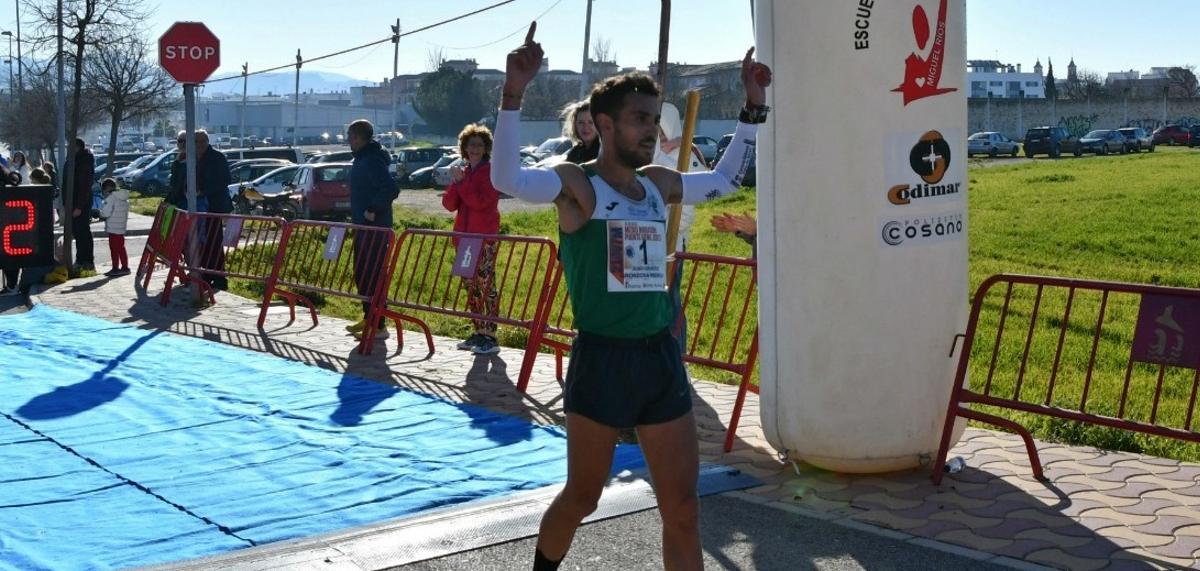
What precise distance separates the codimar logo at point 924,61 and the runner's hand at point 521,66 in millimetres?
2647

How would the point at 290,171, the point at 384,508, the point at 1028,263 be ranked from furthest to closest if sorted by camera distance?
the point at 290,171
the point at 1028,263
the point at 384,508

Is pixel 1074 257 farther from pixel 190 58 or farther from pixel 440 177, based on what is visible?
pixel 440 177

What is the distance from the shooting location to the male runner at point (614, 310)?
4238 mm

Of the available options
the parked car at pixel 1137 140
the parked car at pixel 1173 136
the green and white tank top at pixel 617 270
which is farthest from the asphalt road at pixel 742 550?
the parked car at pixel 1173 136

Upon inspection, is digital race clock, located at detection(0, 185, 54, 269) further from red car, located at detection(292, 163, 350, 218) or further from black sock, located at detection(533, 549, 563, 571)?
red car, located at detection(292, 163, 350, 218)

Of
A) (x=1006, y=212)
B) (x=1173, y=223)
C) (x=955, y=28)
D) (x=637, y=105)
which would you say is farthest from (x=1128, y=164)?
(x=637, y=105)

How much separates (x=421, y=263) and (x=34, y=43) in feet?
29.4

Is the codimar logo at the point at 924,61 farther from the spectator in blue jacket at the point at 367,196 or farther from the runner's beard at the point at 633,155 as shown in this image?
the spectator in blue jacket at the point at 367,196

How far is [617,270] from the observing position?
4.34 m

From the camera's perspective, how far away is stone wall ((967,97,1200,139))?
288 feet

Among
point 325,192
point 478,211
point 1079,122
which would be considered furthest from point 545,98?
point 478,211

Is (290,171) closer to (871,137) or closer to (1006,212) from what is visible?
(1006,212)

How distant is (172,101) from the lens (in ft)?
189

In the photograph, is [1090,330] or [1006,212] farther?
[1006,212]
